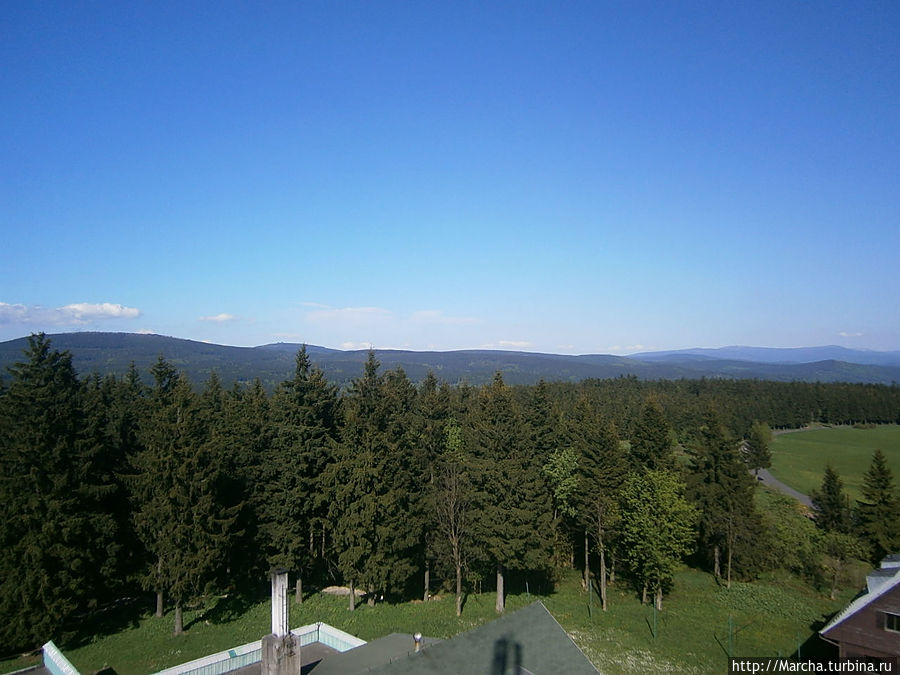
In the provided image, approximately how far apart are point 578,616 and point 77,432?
2483cm

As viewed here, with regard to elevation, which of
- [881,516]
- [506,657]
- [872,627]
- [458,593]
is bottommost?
[458,593]

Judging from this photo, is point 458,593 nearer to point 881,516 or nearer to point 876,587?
point 876,587

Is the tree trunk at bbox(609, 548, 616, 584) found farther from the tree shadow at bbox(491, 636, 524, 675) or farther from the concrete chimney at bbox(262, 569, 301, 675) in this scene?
the concrete chimney at bbox(262, 569, 301, 675)

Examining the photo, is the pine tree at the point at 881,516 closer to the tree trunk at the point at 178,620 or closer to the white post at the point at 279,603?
the white post at the point at 279,603

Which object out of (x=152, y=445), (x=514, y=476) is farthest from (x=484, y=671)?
(x=152, y=445)

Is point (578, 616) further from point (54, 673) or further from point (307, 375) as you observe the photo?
point (54, 673)

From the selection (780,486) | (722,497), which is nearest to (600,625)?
(722,497)

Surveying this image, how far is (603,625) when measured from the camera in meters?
24.7

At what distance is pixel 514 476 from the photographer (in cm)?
2569

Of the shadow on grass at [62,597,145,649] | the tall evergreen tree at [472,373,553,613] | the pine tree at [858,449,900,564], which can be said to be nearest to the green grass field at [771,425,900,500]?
the pine tree at [858,449,900,564]

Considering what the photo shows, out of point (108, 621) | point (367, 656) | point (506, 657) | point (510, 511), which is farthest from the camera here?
point (510, 511)

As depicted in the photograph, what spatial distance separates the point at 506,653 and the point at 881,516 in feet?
112

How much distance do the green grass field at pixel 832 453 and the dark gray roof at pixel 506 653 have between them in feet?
188

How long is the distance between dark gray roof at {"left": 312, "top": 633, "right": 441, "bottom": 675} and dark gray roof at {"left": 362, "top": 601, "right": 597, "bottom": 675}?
3.97 meters
